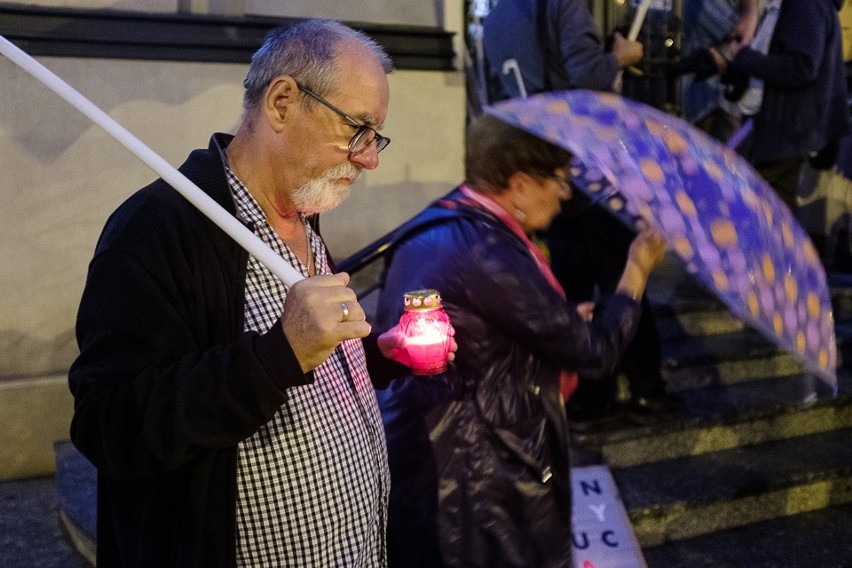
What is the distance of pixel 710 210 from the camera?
223cm

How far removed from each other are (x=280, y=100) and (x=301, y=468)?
0.78 m

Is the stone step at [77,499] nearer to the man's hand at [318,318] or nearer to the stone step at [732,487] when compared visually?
the man's hand at [318,318]

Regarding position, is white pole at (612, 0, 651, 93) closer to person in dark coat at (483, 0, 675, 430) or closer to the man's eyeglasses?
person in dark coat at (483, 0, 675, 430)

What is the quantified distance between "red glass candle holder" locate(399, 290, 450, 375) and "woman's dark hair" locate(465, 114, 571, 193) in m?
0.68

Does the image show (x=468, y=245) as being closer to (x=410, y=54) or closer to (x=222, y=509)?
(x=222, y=509)

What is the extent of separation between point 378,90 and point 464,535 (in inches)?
55.8

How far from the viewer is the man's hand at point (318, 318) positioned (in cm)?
156

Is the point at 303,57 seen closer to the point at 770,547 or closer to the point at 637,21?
the point at 637,21

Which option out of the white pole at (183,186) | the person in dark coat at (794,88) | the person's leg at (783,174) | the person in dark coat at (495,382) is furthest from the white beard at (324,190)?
the person's leg at (783,174)

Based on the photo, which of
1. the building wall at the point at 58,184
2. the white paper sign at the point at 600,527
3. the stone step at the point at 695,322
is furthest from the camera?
the stone step at the point at 695,322

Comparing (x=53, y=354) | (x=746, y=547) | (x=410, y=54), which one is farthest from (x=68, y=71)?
(x=746, y=547)

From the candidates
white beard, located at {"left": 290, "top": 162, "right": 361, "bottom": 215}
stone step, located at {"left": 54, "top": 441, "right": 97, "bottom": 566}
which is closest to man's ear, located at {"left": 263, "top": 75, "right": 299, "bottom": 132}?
white beard, located at {"left": 290, "top": 162, "right": 361, "bottom": 215}

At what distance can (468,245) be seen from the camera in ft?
8.68

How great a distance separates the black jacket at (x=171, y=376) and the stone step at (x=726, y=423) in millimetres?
3140
